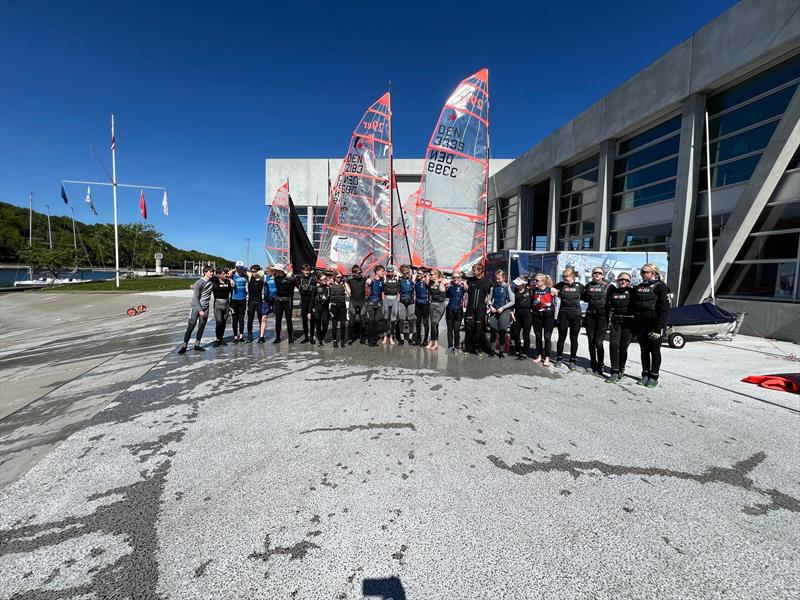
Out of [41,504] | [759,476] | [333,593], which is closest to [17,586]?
[41,504]

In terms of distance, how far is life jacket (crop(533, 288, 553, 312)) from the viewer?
616 cm

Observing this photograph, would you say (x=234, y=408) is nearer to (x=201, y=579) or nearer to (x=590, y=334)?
(x=201, y=579)

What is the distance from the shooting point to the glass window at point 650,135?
13.1 metres

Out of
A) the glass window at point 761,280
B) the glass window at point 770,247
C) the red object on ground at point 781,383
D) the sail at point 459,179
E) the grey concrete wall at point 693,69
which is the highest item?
the grey concrete wall at point 693,69

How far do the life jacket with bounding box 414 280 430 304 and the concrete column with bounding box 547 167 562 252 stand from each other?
51.8 ft

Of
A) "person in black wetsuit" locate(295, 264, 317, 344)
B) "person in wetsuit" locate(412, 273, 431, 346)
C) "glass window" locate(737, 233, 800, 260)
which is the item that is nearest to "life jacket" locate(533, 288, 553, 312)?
"person in wetsuit" locate(412, 273, 431, 346)

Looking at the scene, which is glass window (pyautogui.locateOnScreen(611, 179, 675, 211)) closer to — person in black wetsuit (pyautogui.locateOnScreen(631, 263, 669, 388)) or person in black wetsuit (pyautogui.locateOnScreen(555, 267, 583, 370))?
person in black wetsuit (pyautogui.locateOnScreen(555, 267, 583, 370))

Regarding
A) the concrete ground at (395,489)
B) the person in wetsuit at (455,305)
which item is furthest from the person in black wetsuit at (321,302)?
the person in wetsuit at (455,305)

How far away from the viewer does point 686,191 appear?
39.4 feet

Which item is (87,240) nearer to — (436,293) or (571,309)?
(436,293)

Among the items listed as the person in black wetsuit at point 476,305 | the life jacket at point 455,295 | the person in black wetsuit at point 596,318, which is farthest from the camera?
the life jacket at point 455,295

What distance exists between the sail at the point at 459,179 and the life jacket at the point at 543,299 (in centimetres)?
412

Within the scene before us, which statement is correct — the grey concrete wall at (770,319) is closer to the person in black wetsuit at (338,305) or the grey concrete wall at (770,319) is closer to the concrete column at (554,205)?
the concrete column at (554,205)

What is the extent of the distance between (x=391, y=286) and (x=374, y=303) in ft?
1.85
